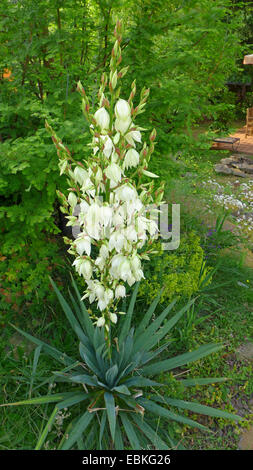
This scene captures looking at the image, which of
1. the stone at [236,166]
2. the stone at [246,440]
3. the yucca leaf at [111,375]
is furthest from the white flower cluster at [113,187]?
the stone at [236,166]

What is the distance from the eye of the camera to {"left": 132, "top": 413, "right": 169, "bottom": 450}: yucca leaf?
6.95ft

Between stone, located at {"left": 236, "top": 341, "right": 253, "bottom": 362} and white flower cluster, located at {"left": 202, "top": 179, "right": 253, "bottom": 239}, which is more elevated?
white flower cluster, located at {"left": 202, "top": 179, "right": 253, "bottom": 239}

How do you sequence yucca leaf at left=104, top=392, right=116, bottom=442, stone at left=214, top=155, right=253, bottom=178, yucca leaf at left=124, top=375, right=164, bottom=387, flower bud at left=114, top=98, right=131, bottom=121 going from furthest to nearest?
1. stone at left=214, top=155, right=253, bottom=178
2. yucca leaf at left=124, top=375, right=164, bottom=387
3. yucca leaf at left=104, top=392, right=116, bottom=442
4. flower bud at left=114, top=98, right=131, bottom=121

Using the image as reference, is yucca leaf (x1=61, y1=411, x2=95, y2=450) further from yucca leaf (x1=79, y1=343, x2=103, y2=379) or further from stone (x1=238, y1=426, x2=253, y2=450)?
stone (x1=238, y1=426, x2=253, y2=450)

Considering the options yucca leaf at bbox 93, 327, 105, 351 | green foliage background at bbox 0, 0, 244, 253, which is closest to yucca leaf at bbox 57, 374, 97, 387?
yucca leaf at bbox 93, 327, 105, 351

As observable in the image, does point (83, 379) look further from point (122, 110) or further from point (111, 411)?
point (122, 110)

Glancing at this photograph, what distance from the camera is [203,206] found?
551 cm

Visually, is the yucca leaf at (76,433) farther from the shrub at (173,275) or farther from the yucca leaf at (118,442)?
the shrub at (173,275)

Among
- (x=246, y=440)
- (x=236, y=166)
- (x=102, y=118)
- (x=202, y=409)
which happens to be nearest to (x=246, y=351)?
(x=246, y=440)

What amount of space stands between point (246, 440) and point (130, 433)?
1.01 meters

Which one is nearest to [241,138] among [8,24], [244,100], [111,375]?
[244,100]

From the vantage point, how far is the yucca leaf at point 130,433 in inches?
81.9

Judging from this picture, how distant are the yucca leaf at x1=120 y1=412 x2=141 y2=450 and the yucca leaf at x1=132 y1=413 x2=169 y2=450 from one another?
6 centimetres

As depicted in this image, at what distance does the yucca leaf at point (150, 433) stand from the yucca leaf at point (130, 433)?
0.06 metres
